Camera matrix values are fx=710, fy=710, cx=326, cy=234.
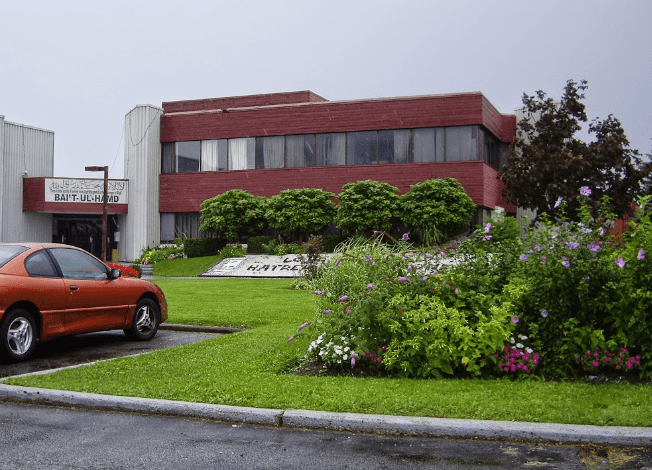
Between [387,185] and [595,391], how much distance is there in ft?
91.6

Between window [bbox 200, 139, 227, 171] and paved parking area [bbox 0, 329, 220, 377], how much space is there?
92.9 ft

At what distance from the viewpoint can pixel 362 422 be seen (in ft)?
18.8

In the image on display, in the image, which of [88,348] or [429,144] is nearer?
[88,348]

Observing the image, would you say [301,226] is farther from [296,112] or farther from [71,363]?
[71,363]

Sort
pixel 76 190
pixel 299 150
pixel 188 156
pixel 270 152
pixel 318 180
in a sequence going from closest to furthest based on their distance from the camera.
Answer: pixel 318 180 < pixel 299 150 < pixel 270 152 < pixel 76 190 < pixel 188 156

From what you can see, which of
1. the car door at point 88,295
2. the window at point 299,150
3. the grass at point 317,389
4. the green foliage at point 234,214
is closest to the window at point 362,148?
the window at point 299,150

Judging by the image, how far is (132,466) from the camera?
4824mm

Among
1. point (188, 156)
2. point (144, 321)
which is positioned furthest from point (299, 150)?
point (144, 321)

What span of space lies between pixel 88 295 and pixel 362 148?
2840 centimetres

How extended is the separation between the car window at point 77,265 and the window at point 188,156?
30727 mm

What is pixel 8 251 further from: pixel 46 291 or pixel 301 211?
pixel 301 211

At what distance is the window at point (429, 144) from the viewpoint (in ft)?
118

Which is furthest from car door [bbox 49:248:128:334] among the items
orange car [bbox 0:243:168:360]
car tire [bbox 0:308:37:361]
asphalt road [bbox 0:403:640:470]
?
asphalt road [bbox 0:403:640:470]

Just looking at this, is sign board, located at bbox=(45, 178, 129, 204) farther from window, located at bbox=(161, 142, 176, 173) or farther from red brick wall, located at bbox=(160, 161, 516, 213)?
red brick wall, located at bbox=(160, 161, 516, 213)
